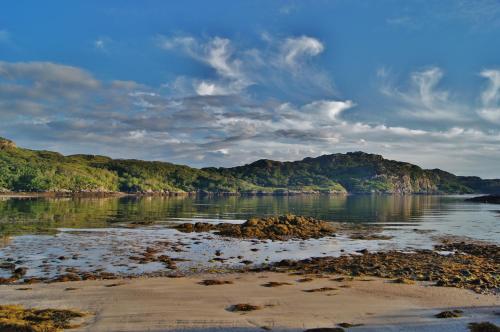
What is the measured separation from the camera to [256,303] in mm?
22188

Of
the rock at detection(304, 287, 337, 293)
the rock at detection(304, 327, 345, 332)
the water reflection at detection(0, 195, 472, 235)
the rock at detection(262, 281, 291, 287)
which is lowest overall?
the water reflection at detection(0, 195, 472, 235)

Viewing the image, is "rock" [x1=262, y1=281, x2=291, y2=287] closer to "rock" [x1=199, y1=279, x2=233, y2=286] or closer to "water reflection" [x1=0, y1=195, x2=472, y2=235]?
"rock" [x1=199, y1=279, x2=233, y2=286]

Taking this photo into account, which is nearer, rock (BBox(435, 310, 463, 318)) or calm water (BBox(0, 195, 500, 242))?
rock (BBox(435, 310, 463, 318))

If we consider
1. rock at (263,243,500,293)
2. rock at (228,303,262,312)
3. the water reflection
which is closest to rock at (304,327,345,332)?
rock at (228,303,262,312)

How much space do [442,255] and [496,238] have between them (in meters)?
23.1

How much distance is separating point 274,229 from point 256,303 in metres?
38.7

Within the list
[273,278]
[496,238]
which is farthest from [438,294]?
[496,238]

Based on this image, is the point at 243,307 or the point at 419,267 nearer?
the point at 243,307

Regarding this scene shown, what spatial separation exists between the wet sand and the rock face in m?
28.9

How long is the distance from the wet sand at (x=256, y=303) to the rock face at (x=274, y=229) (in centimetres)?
2893

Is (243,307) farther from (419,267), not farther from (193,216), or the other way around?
(193,216)

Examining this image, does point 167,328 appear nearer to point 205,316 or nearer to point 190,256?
point 205,316

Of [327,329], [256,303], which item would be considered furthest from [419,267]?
[327,329]

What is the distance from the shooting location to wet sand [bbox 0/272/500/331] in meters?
18.6
